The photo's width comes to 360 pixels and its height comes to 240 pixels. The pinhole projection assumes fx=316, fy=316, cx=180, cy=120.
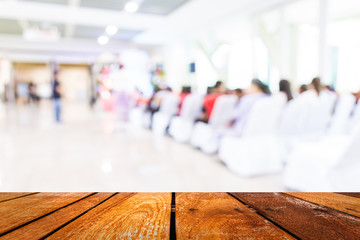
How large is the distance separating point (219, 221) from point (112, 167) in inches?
127

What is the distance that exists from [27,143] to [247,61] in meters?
6.49

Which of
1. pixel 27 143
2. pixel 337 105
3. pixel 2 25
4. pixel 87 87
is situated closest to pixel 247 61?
pixel 337 105

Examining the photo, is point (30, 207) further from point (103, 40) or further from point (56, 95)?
point (103, 40)

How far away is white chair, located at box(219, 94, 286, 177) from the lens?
3.52 meters

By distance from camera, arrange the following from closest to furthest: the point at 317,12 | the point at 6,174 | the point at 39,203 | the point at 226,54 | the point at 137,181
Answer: the point at 39,203, the point at 137,181, the point at 6,174, the point at 317,12, the point at 226,54

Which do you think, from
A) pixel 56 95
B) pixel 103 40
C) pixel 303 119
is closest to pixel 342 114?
pixel 303 119

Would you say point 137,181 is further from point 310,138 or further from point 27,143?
point 27,143

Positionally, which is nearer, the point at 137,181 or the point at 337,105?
the point at 137,181

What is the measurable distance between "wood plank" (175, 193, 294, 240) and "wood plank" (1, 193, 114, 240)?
0.78 feet

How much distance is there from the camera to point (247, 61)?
30.9 feet

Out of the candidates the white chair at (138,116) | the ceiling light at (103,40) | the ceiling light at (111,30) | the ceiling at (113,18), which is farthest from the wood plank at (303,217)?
the ceiling light at (103,40)

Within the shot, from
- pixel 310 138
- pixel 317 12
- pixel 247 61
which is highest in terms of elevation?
pixel 317 12

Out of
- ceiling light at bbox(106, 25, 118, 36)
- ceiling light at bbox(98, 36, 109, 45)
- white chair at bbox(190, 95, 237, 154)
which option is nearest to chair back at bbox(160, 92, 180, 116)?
white chair at bbox(190, 95, 237, 154)

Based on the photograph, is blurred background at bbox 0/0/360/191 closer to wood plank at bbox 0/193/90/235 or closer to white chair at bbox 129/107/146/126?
white chair at bbox 129/107/146/126
